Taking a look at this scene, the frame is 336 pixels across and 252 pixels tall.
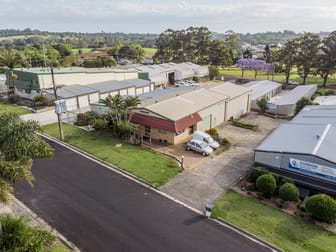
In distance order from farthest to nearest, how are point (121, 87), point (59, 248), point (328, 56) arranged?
1. point (328, 56)
2. point (121, 87)
3. point (59, 248)

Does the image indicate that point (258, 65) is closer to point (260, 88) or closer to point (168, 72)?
point (260, 88)

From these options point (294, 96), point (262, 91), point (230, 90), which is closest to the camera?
point (230, 90)

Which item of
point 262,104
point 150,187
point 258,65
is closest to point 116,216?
point 150,187

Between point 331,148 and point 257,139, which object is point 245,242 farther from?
point 257,139

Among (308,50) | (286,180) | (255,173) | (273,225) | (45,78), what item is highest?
(308,50)

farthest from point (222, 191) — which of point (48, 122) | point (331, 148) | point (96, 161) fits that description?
point (48, 122)

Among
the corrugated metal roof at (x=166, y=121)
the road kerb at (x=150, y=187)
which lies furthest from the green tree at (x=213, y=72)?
the road kerb at (x=150, y=187)
